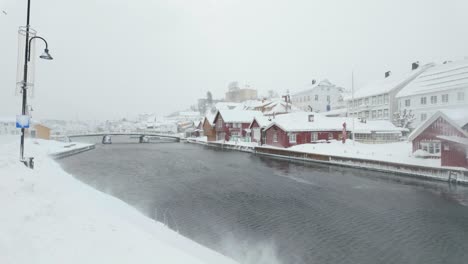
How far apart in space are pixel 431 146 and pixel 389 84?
33.1 meters

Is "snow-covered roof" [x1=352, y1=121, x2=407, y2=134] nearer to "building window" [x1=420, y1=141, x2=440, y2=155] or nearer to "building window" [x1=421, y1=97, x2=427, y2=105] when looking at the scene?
"building window" [x1=421, y1=97, x2=427, y2=105]

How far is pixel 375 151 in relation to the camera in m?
31.2

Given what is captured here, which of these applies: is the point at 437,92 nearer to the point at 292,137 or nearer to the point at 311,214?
the point at 292,137

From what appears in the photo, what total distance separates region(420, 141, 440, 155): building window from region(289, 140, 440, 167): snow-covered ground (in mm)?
1140

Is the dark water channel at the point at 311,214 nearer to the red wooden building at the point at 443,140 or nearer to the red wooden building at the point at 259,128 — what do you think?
the red wooden building at the point at 443,140

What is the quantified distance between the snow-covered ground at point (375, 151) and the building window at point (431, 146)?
114cm

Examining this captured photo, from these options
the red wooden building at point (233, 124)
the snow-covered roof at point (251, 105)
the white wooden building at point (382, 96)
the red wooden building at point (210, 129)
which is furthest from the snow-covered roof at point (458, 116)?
the snow-covered roof at point (251, 105)

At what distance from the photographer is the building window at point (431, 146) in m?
24.1

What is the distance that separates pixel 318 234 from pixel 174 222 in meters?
6.63

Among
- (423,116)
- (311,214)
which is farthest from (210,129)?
(311,214)

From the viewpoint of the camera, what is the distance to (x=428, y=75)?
44.7m

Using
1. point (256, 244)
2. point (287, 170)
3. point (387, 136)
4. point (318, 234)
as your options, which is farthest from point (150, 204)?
point (387, 136)

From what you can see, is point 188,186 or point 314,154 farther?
point 314,154

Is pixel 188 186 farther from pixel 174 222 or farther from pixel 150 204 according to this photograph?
pixel 174 222
